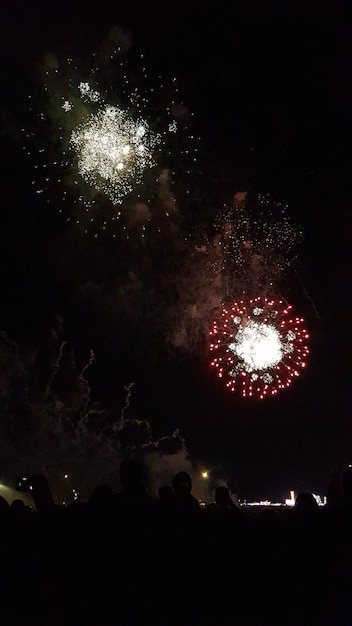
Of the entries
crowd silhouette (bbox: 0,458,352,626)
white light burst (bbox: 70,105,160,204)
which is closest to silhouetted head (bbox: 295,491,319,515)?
crowd silhouette (bbox: 0,458,352,626)

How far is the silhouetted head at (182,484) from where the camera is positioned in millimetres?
5801

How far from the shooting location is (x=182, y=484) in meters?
6.03

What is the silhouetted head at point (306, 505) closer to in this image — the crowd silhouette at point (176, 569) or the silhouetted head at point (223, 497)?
the crowd silhouette at point (176, 569)

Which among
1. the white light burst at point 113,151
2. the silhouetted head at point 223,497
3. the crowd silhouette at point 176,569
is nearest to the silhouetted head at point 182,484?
the silhouetted head at point 223,497

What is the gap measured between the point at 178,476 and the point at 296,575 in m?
1.87

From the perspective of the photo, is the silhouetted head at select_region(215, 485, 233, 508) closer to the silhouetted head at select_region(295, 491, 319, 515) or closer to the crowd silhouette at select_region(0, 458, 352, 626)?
the silhouetted head at select_region(295, 491, 319, 515)

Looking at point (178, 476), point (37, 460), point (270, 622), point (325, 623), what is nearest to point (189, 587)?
point (270, 622)

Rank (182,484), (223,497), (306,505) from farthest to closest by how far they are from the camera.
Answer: (223,497), (182,484), (306,505)

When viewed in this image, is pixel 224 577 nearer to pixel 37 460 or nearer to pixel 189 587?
pixel 189 587

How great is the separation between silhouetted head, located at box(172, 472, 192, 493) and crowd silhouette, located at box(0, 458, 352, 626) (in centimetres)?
91

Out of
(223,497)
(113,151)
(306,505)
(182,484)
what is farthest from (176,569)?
(113,151)

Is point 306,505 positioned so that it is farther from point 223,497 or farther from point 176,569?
point 223,497

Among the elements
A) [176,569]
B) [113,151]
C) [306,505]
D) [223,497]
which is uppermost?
[113,151]

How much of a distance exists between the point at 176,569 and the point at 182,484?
1468 millimetres
